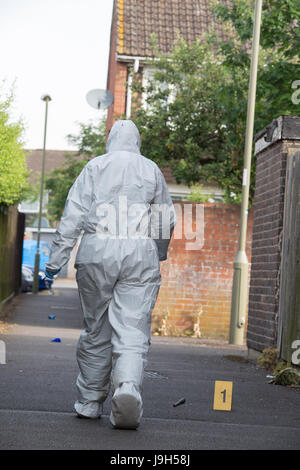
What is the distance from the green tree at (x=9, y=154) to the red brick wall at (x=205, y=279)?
9.51 feet

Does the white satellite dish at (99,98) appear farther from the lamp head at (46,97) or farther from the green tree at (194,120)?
the lamp head at (46,97)

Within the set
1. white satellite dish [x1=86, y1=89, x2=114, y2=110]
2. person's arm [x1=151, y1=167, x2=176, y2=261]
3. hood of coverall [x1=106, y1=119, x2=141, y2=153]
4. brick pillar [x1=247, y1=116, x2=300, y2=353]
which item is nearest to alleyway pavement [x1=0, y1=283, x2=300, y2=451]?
brick pillar [x1=247, y1=116, x2=300, y2=353]

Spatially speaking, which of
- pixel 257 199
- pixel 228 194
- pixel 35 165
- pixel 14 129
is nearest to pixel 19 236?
pixel 228 194

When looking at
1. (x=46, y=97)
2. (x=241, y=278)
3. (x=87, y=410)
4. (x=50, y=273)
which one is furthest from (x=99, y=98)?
(x=87, y=410)

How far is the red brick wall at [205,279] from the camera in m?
14.0

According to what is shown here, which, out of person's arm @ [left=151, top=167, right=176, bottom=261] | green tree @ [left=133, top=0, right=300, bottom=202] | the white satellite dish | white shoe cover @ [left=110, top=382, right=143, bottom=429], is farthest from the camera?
the white satellite dish

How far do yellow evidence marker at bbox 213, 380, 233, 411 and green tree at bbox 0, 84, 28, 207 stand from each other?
8096 millimetres

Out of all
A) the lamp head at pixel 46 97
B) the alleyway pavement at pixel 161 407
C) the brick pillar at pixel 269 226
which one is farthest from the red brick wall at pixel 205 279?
the lamp head at pixel 46 97

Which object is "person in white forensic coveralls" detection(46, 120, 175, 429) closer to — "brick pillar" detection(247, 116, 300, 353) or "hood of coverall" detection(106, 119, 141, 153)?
"hood of coverall" detection(106, 119, 141, 153)

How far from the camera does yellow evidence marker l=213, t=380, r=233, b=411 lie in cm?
584

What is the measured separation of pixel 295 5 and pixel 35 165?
51497 millimetres

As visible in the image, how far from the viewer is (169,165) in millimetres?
18500
